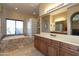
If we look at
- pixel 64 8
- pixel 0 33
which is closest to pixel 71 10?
pixel 64 8

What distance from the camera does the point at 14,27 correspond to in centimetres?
343

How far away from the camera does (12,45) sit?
13.8ft

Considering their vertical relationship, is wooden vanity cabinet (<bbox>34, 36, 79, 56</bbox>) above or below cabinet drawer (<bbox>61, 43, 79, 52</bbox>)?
below

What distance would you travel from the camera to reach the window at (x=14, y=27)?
338 centimetres

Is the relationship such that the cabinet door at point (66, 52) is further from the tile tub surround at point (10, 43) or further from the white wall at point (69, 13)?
A: the tile tub surround at point (10, 43)

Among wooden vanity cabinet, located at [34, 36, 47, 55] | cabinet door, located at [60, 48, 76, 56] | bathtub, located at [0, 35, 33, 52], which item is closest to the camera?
cabinet door, located at [60, 48, 76, 56]

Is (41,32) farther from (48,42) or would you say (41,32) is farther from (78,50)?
(78,50)

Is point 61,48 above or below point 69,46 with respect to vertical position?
below

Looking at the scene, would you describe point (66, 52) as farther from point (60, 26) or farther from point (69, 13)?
point (69, 13)

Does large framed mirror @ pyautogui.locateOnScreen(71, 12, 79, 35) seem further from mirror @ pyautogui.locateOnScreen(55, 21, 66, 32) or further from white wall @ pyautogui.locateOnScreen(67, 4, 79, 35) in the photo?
mirror @ pyautogui.locateOnScreen(55, 21, 66, 32)

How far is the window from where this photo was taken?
3.38 meters

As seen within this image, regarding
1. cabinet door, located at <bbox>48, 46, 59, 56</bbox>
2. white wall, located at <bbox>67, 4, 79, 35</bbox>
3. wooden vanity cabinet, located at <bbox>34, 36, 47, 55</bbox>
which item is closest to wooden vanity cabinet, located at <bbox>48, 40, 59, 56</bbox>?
cabinet door, located at <bbox>48, 46, 59, 56</bbox>

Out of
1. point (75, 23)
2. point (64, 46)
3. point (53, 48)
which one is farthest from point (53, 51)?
point (75, 23)

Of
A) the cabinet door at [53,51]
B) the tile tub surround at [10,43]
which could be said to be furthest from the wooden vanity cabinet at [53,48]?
the tile tub surround at [10,43]
